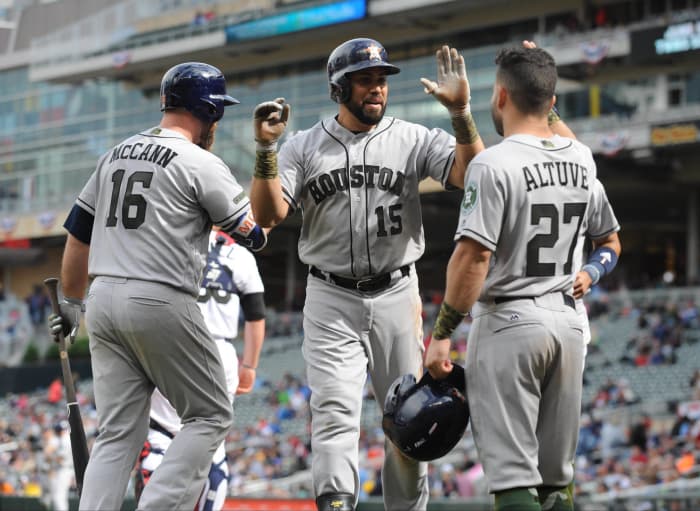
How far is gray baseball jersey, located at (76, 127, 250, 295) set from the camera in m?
5.54

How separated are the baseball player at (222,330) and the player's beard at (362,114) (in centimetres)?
218

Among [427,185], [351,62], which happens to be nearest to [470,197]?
[351,62]

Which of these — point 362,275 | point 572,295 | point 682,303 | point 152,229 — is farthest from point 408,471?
point 682,303

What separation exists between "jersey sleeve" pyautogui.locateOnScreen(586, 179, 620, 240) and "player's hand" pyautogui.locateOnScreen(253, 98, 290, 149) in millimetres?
1555

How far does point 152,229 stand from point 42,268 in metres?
48.6

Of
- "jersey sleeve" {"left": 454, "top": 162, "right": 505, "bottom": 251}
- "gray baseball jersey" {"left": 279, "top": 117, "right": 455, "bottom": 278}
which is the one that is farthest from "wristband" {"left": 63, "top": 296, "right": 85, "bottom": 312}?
"jersey sleeve" {"left": 454, "top": 162, "right": 505, "bottom": 251}

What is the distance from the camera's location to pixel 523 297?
5.00m

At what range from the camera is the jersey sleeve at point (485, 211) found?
4.86 metres

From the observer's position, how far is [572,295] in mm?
5129

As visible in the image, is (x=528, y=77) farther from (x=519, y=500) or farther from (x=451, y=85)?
(x=519, y=500)

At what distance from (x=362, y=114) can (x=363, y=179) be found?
0.36m

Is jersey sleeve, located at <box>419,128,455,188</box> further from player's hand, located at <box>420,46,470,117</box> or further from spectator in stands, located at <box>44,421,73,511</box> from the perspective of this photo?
spectator in stands, located at <box>44,421,73,511</box>

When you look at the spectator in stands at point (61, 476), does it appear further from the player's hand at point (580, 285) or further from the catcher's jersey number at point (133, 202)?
the player's hand at point (580, 285)

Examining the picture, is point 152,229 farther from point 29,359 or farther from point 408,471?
point 29,359
